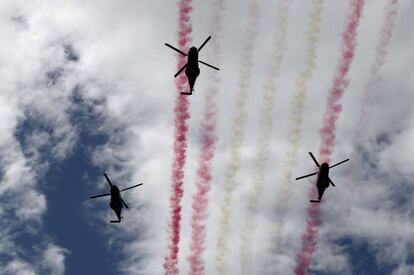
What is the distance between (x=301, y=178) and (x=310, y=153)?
14.5ft

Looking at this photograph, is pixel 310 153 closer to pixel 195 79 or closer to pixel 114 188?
pixel 195 79

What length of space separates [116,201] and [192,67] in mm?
29344

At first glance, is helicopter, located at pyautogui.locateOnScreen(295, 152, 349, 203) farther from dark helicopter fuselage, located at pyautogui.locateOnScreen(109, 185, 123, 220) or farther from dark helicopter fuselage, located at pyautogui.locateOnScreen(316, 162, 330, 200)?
dark helicopter fuselage, located at pyautogui.locateOnScreen(109, 185, 123, 220)

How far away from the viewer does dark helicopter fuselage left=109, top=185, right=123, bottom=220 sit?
417 feet

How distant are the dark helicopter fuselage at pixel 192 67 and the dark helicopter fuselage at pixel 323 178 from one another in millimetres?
25889

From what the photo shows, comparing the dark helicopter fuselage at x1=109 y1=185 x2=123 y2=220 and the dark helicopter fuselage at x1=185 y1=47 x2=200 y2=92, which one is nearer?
the dark helicopter fuselage at x1=185 y1=47 x2=200 y2=92

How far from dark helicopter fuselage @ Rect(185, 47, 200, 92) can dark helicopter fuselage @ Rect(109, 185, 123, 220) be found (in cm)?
2360

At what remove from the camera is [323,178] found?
404ft

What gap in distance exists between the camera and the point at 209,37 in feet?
352

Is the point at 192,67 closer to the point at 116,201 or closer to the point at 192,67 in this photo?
the point at 192,67

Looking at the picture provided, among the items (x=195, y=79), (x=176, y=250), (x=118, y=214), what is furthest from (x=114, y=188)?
(x=195, y=79)

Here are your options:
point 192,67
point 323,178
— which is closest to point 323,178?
point 323,178

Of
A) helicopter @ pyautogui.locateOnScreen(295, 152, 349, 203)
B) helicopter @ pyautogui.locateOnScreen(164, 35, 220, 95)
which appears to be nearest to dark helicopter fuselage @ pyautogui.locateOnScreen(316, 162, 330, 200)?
helicopter @ pyautogui.locateOnScreen(295, 152, 349, 203)

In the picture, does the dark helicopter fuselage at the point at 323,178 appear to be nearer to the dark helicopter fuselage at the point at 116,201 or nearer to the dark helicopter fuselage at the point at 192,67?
the dark helicopter fuselage at the point at 192,67
